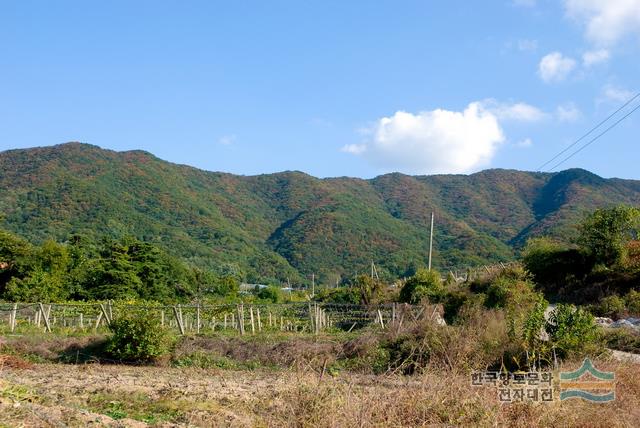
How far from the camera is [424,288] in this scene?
2697 cm

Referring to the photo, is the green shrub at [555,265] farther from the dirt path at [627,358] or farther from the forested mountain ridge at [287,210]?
Answer: the forested mountain ridge at [287,210]

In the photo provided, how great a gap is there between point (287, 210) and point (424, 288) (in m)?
70.3

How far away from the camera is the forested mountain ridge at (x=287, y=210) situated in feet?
218

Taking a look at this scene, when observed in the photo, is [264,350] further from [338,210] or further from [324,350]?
[338,210]

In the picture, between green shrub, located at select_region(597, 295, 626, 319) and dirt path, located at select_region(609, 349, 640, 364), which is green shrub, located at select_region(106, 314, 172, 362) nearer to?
dirt path, located at select_region(609, 349, 640, 364)

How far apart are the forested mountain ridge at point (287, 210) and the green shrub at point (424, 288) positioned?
32088 millimetres

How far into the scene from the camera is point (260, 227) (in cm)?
8744

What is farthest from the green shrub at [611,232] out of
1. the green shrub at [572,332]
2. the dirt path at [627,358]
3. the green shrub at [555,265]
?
the green shrub at [572,332]

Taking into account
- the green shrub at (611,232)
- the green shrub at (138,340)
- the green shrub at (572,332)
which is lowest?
the green shrub at (138,340)

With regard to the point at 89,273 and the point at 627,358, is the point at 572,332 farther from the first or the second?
the point at 89,273

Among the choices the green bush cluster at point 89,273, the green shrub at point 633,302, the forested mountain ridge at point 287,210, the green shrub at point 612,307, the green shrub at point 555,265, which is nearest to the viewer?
the green shrub at point 633,302

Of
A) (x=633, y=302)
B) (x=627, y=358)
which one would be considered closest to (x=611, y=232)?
(x=633, y=302)

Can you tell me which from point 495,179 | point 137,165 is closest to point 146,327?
point 137,165

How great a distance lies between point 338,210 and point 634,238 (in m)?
60.9
